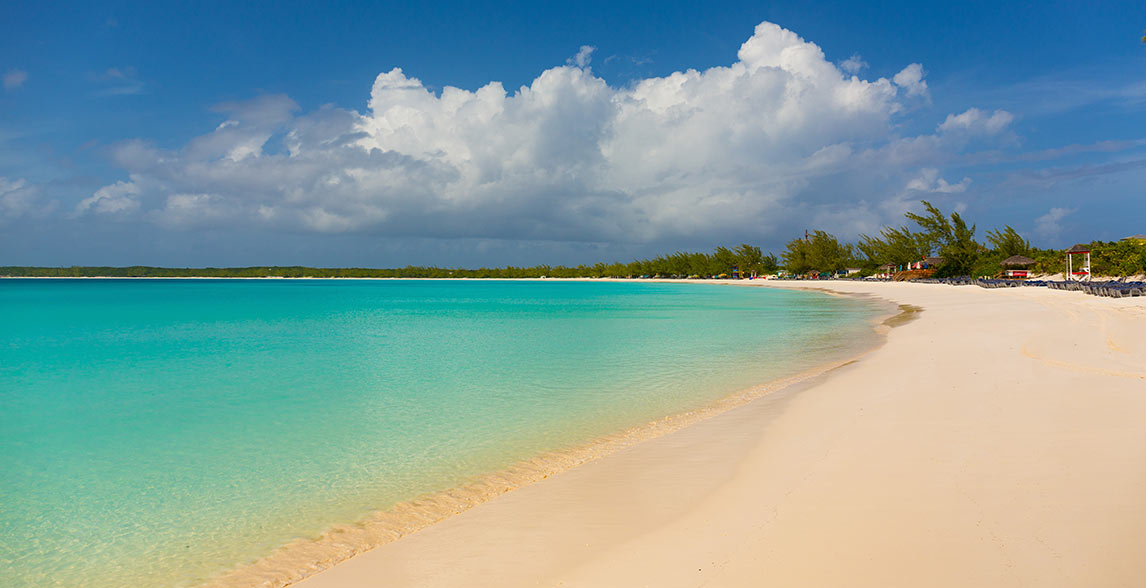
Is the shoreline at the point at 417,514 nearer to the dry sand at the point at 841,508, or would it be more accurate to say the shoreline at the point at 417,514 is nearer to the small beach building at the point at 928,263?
the dry sand at the point at 841,508

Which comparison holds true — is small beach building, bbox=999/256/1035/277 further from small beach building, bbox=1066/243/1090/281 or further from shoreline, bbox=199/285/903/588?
shoreline, bbox=199/285/903/588

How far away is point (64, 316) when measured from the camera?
4047 cm

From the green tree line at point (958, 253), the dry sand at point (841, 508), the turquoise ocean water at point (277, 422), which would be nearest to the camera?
the dry sand at point (841, 508)

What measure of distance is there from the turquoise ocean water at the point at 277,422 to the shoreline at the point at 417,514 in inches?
8.6

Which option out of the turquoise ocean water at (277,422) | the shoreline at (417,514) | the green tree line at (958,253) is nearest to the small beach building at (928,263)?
the green tree line at (958,253)

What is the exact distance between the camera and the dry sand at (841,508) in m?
3.59

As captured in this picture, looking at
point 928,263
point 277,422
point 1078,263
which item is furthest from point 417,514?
point 928,263

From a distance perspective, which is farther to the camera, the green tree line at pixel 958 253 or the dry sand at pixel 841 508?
the green tree line at pixel 958 253

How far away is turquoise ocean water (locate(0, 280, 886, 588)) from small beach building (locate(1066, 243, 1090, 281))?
39.5 m

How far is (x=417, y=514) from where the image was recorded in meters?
5.50

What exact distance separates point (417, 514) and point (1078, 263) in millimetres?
66183

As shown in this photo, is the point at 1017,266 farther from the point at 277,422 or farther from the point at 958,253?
the point at 277,422

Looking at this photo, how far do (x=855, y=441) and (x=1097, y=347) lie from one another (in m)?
9.98

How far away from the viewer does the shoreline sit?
14.6 feet
